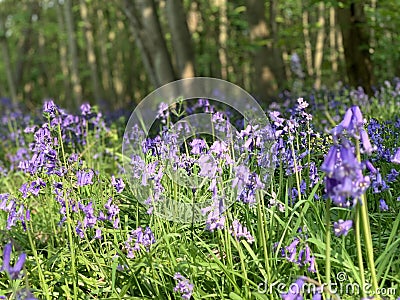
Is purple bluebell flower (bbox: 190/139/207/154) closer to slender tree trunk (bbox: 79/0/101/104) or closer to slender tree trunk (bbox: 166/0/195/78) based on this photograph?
slender tree trunk (bbox: 166/0/195/78)

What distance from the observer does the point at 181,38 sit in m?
9.22

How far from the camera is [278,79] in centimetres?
1004

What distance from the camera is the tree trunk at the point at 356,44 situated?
799cm

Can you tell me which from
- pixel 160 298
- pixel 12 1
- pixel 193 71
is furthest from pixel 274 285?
pixel 12 1

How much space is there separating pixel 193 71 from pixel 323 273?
701 cm

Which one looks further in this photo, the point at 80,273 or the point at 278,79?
the point at 278,79

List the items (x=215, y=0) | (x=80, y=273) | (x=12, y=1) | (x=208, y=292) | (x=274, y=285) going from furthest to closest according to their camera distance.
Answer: (x=12, y=1) → (x=215, y=0) → (x=80, y=273) → (x=208, y=292) → (x=274, y=285)

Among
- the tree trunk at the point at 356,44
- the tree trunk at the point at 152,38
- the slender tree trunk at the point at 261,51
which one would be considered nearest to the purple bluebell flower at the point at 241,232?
the tree trunk at the point at 356,44

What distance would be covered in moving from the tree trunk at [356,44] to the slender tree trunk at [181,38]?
2611 millimetres

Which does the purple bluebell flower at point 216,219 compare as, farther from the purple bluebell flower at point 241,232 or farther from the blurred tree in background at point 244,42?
the blurred tree in background at point 244,42

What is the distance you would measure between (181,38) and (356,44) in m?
2.96

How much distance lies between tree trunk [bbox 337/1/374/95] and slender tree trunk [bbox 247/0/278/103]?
171cm

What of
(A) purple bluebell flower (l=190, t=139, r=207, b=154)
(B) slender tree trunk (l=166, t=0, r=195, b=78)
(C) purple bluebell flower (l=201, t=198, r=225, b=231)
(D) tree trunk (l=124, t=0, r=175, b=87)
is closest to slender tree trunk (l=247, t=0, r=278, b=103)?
(B) slender tree trunk (l=166, t=0, r=195, b=78)

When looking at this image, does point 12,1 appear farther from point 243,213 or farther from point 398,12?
point 243,213
